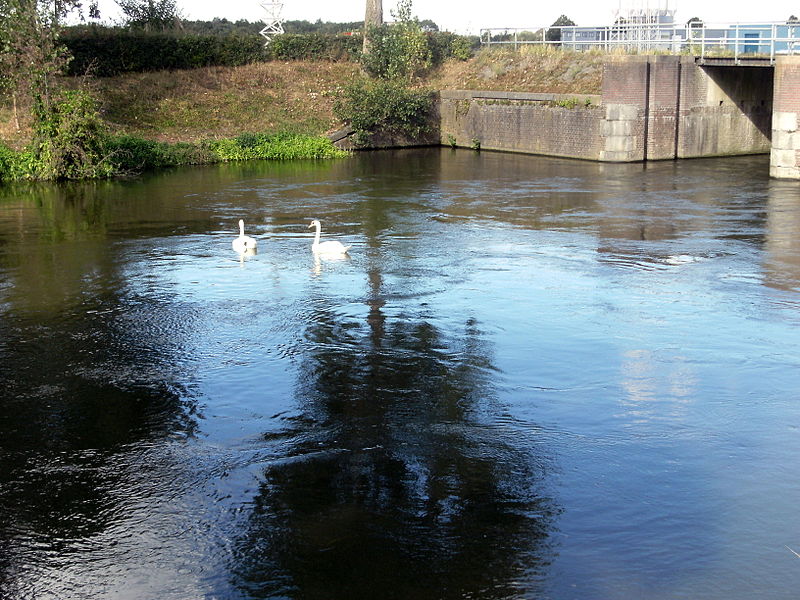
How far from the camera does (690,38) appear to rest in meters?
32.0

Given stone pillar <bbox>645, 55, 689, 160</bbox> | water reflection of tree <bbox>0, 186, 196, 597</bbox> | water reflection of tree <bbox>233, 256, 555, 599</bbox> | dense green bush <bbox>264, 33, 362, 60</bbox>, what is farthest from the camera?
dense green bush <bbox>264, 33, 362, 60</bbox>

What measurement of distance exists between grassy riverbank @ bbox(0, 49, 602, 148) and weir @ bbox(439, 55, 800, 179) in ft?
3.80

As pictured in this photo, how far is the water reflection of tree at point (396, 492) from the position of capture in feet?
23.0

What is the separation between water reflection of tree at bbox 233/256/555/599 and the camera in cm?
701

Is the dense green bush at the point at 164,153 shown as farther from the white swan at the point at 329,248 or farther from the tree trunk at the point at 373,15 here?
the white swan at the point at 329,248

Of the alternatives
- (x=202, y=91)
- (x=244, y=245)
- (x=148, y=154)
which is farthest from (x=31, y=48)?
(x=244, y=245)

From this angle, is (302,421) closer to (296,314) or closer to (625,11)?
(296,314)

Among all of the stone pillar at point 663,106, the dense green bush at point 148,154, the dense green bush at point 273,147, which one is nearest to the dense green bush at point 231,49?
the dense green bush at point 273,147

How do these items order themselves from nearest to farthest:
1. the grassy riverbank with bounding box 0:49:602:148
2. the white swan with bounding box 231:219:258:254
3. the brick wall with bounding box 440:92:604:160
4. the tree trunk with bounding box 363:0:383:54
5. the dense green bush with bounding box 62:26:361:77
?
the white swan with bounding box 231:219:258:254, the brick wall with bounding box 440:92:604:160, the grassy riverbank with bounding box 0:49:602:148, the dense green bush with bounding box 62:26:361:77, the tree trunk with bounding box 363:0:383:54

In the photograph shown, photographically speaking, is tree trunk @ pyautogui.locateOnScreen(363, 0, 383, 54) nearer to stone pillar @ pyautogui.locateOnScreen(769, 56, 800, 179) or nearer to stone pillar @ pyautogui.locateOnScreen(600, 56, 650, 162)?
stone pillar @ pyautogui.locateOnScreen(600, 56, 650, 162)

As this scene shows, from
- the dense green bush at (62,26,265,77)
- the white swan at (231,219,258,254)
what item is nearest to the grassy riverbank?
the dense green bush at (62,26,265,77)

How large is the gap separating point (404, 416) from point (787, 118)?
20.4 metres

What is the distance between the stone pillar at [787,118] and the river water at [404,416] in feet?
25.3

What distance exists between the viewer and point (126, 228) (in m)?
21.1
